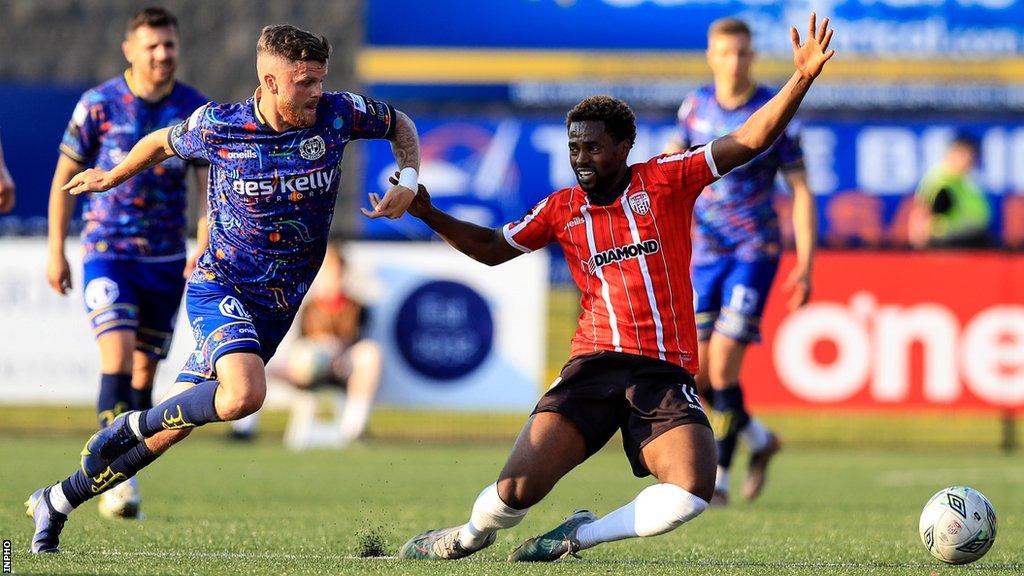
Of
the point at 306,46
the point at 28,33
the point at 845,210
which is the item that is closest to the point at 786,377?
the point at 845,210

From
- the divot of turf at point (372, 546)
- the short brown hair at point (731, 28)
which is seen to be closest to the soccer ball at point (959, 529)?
the divot of turf at point (372, 546)

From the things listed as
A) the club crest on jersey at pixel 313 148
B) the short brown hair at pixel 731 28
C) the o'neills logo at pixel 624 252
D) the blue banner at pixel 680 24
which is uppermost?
the blue banner at pixel 680 24

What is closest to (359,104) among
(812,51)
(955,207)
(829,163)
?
(812,51)

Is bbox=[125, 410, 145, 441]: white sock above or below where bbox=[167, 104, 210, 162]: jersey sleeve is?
below

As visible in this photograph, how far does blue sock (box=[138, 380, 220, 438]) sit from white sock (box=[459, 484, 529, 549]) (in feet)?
3.38

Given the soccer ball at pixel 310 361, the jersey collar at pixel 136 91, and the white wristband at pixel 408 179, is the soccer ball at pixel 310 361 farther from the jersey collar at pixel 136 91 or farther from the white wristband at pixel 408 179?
the white wristband at pixel 408 179

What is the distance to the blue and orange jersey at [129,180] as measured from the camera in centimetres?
839

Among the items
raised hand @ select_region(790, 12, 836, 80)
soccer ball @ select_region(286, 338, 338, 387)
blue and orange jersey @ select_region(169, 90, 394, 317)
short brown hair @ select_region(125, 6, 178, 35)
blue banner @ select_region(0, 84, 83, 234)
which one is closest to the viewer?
raised hand @ select_region(790, 12, 836, 80)

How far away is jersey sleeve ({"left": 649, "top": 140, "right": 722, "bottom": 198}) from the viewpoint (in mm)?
6656

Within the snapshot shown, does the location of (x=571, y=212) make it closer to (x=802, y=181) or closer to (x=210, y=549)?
(x=210, y=549)

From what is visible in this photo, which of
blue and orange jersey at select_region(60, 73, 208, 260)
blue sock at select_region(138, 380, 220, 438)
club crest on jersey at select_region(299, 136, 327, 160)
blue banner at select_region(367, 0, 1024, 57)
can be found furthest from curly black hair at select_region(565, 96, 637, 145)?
blue banner at select_region(367, 0, 1024, 57)

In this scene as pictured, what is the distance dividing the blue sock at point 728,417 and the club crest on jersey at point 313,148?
11.5 ft

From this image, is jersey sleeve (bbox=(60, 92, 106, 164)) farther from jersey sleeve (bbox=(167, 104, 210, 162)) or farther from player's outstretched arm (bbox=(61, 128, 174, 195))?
jersey sleeve (bbox=(167, 104, 210, 162))

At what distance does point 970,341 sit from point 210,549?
874 centimetres
